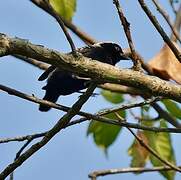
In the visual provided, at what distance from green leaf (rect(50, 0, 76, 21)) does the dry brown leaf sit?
1.55 feet

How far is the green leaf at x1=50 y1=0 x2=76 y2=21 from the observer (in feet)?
9.48

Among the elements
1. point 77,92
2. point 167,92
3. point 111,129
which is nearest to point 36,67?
point 77,92

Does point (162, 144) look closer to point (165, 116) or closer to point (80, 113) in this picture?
point (165, 116)

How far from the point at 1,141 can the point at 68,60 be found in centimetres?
51

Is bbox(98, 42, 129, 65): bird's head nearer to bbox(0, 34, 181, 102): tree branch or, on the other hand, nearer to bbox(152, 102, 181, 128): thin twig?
bbox(152, 102, 181, 128): thin twig

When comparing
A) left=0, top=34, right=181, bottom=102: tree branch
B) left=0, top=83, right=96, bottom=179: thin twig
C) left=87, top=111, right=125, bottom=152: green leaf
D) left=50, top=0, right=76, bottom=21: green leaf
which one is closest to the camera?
left=0, top=34, right=181, bottom=102: tree branch

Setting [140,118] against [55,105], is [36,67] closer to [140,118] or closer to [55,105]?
[140,118]

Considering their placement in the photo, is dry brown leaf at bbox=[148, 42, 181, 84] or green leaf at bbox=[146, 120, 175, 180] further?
green leaf at bbox=[146, 120, 175, 180]

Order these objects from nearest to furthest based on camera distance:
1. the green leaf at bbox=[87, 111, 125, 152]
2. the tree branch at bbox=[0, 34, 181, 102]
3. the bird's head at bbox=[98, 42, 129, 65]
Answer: the tree branch at bbox=[0, 34, 181, 102], the green leaf at bbox=[87, 111, 125, 152], the bird's head at bbox=[98, 42, 129, 65]

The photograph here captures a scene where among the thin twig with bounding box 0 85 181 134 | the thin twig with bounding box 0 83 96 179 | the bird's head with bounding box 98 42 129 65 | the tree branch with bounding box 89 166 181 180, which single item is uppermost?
the bird's head with bounding box 98 42 129 65

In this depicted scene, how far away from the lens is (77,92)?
3.66 metres

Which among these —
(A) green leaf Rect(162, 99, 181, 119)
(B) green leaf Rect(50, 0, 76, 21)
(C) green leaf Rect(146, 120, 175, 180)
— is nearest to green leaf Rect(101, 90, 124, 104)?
(C) green leaf Rect(146, 120, 175, 180)

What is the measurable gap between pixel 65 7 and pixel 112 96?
891mm

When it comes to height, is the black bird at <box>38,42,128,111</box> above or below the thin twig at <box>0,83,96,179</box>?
above
